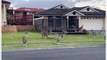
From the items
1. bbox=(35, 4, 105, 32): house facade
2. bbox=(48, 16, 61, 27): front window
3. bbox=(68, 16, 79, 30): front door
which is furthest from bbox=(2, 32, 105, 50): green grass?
bbox=(48, 16, 61, 27): front window

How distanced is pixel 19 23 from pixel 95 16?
38.8ft

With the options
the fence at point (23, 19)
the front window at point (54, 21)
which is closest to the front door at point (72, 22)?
the front window at point (54, 21)

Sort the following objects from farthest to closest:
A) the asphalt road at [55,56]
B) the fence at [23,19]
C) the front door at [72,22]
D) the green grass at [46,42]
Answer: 1. the fence at [23,19]
2. the front door at [72,22]
3. the green grass at [46,42]
4. the asphalt road at [55,56]

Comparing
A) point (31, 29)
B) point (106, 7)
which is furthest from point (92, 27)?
point (106, 7)

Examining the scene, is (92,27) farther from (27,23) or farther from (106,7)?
(106,7)

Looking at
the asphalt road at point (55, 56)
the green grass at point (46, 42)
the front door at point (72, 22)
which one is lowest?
the green grass at point (46, 42)

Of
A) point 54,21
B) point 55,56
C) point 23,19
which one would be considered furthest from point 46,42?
point 23,19

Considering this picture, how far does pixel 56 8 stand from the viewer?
49.5 meters

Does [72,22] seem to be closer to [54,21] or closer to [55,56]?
[54,21]

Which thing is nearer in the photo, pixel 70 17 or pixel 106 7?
pixel 106 7

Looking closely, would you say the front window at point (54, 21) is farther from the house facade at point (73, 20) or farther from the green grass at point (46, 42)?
the green grass at point (46, 42)

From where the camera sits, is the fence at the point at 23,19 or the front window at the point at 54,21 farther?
the fence at the point at 23,19

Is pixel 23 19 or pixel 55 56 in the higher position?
pixel 23 19

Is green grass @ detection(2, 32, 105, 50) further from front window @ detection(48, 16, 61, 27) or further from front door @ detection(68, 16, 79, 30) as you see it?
front window @ detection(48, 16, 61, 27)
